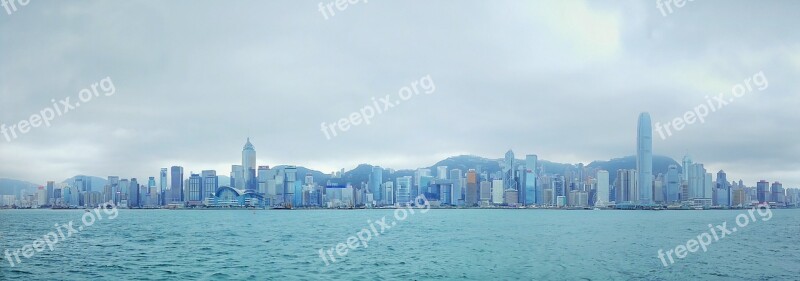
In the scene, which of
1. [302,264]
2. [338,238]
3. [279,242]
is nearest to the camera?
[302,264]

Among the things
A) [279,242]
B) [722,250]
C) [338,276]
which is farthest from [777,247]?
[279,242]

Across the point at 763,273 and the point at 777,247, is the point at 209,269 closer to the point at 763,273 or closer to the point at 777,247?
the point at 763,273

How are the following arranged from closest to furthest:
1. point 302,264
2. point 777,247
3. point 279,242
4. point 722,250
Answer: point 302,264 → point 722,250 → point 777,247 → point 279,242

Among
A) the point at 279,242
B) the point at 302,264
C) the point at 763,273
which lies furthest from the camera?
the point at 279,242

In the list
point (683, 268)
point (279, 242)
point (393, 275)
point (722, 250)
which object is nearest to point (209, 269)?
point (393, 275)

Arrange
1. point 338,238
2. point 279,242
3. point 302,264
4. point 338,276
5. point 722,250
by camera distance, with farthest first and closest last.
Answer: point 338,238, point 279,242, point 722,250, point 302,264, point 338,276

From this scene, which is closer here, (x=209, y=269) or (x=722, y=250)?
(x=209, y=269)

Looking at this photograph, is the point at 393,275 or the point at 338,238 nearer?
the point at 393,275

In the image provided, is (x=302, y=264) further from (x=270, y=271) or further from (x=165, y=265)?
(x=165, y=265)

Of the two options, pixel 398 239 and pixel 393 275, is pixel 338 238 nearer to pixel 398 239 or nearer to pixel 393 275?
pixel 398 239
